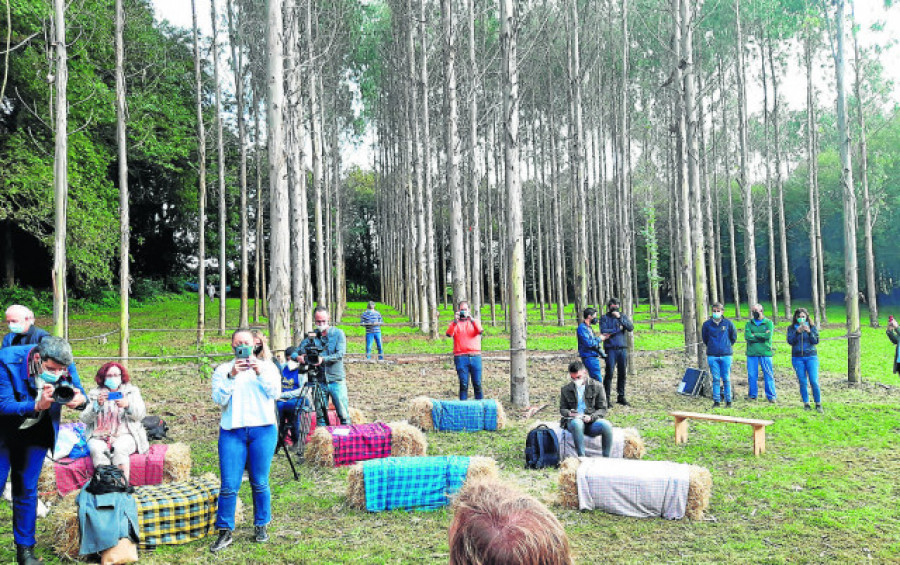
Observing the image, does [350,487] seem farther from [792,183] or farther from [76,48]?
[792,183]

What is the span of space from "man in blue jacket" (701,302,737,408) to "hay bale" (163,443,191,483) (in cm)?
806

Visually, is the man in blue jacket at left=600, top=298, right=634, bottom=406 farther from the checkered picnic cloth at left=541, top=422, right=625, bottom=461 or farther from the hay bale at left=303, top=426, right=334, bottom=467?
the hay bale at left=303, top=426, right=334, bottom=467

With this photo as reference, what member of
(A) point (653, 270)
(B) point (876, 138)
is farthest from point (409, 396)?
(B) point (876, 138)

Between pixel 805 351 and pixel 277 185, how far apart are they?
854 cm

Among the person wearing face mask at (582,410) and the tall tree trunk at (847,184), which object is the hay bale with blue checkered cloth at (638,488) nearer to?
the person wearing face mask at (582,410)

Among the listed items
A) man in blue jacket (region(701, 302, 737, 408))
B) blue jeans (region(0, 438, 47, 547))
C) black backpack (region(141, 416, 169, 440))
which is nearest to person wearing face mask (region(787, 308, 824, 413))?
man in blue jacket (region(701, 302, 737, 408))

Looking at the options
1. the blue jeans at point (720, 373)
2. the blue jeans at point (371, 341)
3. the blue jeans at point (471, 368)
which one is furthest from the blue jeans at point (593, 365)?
the blue jeans at point (371, 341)

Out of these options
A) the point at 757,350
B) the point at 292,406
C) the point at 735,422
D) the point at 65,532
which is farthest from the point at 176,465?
the point at 757,350

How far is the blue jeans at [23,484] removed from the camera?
4.34 meters

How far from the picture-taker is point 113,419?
5852 millimetres

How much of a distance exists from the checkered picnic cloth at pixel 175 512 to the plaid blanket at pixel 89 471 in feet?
3.07

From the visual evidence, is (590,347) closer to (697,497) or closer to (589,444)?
(589,444)

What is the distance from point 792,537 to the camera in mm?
4750

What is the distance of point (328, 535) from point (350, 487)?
67 centimetres
